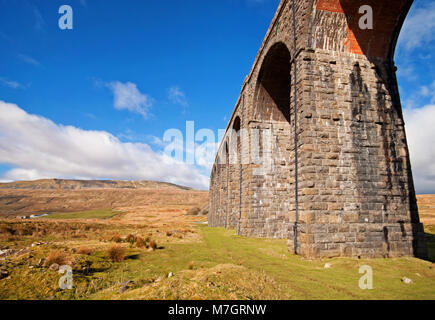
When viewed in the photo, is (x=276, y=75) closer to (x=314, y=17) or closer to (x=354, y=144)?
(x=314, y=17)

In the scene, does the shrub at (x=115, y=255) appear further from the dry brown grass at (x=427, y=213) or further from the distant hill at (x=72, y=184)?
the distant hill at (x=72, y=184)

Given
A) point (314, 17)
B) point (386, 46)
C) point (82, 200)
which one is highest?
point (314, 17)

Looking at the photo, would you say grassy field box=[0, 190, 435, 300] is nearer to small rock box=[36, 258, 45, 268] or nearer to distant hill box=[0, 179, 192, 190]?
small rock box=[36, 258, 45, 268]

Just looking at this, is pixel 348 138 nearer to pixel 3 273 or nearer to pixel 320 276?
pixel 320 276

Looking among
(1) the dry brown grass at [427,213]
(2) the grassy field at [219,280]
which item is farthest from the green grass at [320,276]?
(1) the dry brown grass at [427,213]

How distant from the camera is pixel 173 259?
22.2ft

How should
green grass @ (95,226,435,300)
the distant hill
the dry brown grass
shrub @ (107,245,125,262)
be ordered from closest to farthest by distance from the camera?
1. green grass @ (95,226,435,300)
2. shrub @ (107,245,125,262)
3. the dry brown grass
4. the distant hill

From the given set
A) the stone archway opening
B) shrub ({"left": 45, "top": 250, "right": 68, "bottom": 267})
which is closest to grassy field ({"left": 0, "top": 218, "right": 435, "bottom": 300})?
shrub ({"left": 45, "top": 250, "right": 68, "bottom": 267})

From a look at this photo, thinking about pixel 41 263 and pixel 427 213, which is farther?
pixel 427 213

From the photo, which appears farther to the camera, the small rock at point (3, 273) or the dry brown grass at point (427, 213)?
the dry brown grass at point (427, 213)

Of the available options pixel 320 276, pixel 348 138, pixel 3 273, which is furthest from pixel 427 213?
pixel 3 273

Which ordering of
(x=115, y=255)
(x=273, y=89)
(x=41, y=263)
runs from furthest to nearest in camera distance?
(x=273, y=89)
(x=115, y=255)
(x=41, y=263)

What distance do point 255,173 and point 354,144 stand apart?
7.20 m
